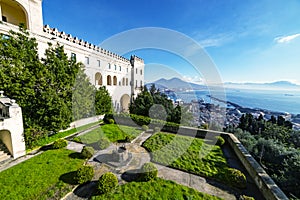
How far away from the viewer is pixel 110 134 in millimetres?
13000

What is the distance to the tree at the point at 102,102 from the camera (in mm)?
16406

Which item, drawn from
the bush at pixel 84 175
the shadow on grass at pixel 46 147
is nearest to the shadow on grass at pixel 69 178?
the bush at pixel 84 175

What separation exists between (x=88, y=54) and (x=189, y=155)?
53.4 ft

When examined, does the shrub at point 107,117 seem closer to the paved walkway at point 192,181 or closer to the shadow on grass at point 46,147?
the shadow on grass at point 46,147

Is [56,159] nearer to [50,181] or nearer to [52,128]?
[50,181]

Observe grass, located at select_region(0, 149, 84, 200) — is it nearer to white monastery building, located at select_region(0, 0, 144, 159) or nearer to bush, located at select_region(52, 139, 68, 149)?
bush, located at select_region(52, 139, 68, 149)

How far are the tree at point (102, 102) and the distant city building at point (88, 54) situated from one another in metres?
2.39

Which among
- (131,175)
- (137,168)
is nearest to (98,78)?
(137,168)

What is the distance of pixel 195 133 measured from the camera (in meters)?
13.1

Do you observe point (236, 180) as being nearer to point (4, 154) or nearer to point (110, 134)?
point (110, 134)

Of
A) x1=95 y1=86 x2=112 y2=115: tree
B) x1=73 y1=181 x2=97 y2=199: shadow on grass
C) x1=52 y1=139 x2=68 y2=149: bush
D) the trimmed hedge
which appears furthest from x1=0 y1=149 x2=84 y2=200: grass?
x1=95 y1=86 x2=112 y2=115: tree

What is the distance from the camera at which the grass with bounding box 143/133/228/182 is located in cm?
790

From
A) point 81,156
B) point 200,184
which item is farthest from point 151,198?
point 81,156

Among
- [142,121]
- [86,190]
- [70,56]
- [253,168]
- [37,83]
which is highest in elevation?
[70,56]
